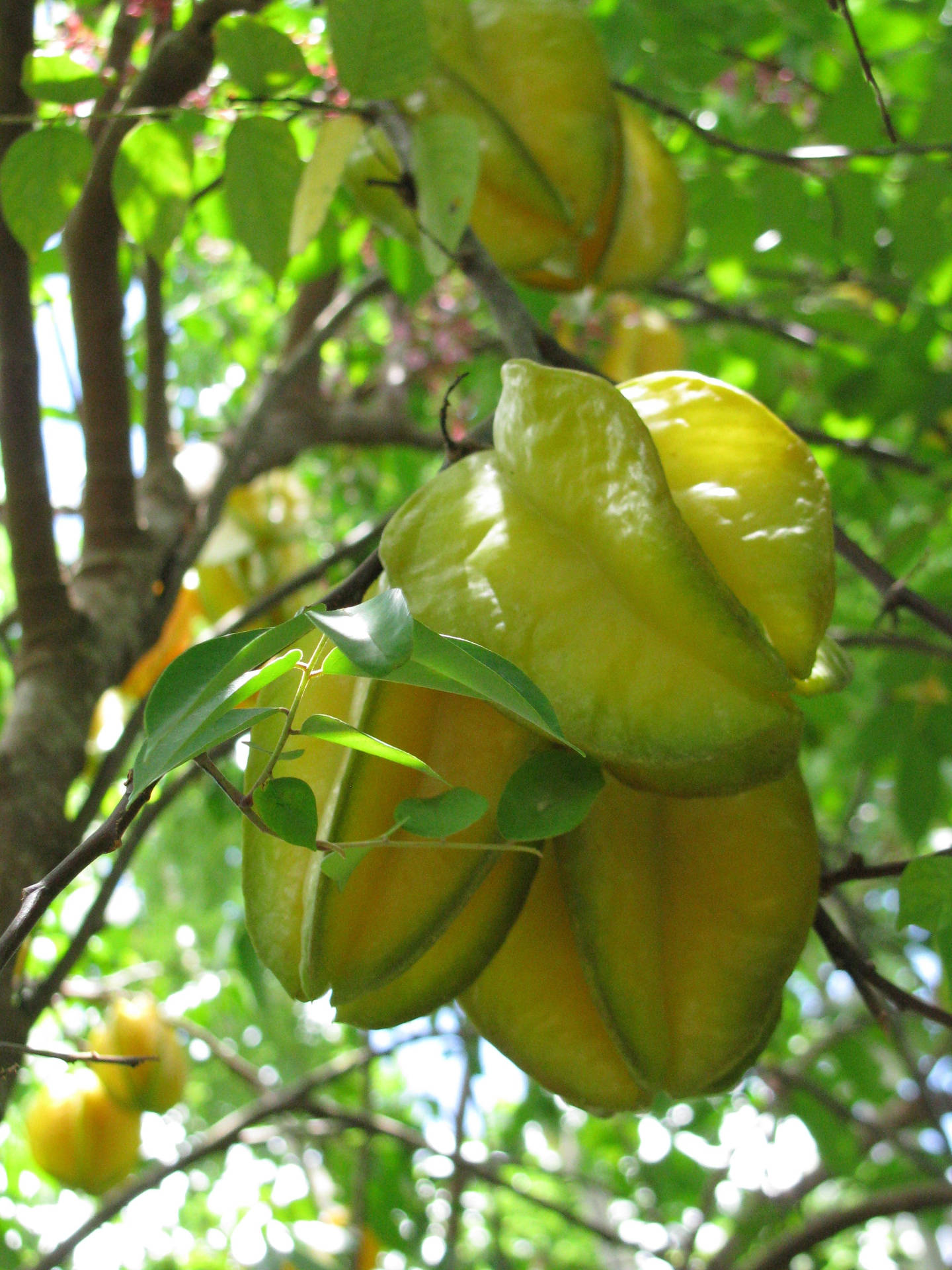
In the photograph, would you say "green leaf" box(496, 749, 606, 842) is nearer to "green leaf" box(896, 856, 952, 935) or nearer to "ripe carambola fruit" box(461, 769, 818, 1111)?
"ripe carambola fruit" box(461, 769, 818, 1111)

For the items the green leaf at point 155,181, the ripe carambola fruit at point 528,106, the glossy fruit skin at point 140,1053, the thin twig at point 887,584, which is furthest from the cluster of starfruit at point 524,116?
the glossy fruit skin at point 140,1053


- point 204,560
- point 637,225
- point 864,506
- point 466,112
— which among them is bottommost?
point 864,506

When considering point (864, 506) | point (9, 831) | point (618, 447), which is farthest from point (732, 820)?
point (864, 506)

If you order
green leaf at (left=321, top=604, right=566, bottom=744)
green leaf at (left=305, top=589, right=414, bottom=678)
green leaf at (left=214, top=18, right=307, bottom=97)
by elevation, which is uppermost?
→ green leaf at (left=214, top=18, right=307, bottom=97)

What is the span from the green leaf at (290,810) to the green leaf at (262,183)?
0.76 metres

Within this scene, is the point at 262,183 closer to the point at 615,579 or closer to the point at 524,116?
the point at 524,116

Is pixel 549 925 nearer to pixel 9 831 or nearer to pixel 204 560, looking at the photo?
pixel 9 831

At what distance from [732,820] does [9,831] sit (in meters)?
0.66

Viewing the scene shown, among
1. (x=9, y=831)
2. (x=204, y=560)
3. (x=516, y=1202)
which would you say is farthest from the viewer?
(x=516, y=1202)

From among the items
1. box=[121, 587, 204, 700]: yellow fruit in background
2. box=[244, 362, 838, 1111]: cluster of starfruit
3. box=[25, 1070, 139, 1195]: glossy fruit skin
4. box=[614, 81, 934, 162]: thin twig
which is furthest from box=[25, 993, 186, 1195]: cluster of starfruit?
box=[614, 81, 934, 162]: thin twig

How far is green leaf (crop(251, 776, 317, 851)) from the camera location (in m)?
0.60

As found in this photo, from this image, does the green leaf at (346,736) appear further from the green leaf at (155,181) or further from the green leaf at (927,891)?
the green leaf at (155,181)

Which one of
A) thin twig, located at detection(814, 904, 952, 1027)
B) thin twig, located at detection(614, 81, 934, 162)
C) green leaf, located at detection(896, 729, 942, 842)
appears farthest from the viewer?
green leaf, located at detection(896, 729, 942, 842)

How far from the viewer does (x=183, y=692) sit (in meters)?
0.55
